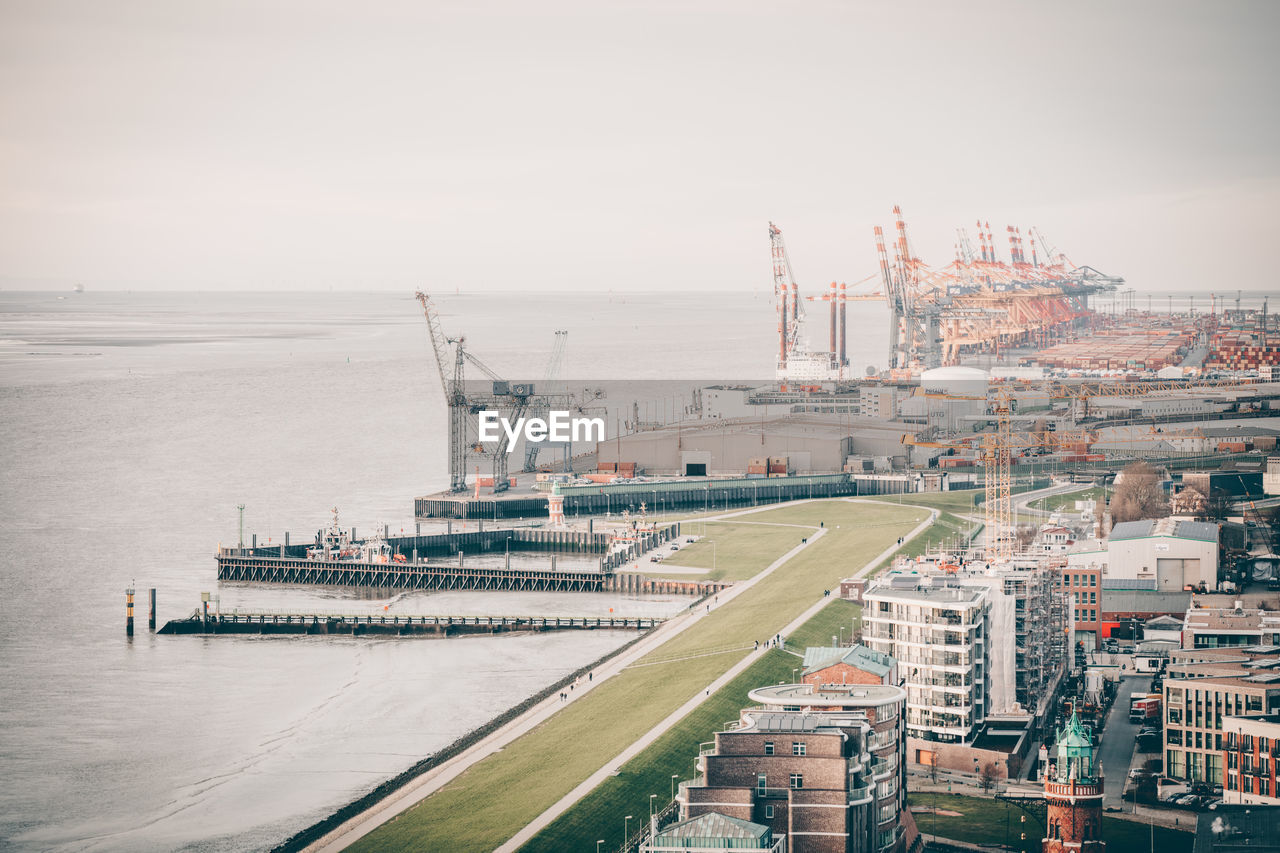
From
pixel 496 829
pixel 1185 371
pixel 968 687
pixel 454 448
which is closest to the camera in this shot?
pixel 496 829

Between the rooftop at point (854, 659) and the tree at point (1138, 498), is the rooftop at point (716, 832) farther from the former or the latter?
the tree at point (1138, 498)

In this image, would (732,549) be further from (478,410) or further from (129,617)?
(478,410)

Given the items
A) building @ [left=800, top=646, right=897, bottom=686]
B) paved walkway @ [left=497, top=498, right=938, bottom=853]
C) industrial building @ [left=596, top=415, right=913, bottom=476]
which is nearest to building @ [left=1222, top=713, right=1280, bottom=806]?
building @ [left=800, top=646, right=897, bottom=686]

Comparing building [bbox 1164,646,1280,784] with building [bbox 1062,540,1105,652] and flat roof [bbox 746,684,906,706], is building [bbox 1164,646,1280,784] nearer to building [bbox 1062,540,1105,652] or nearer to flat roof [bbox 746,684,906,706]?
flat roof [bbox 746,684,906,706]

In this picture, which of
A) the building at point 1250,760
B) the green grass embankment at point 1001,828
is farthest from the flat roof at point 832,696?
the building at point 1250,760

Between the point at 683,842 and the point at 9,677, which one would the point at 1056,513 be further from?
the point at 683,842

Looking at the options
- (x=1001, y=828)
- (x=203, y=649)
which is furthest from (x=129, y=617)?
(x=1001, y=828)

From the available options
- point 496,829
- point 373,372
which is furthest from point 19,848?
point 373,372
